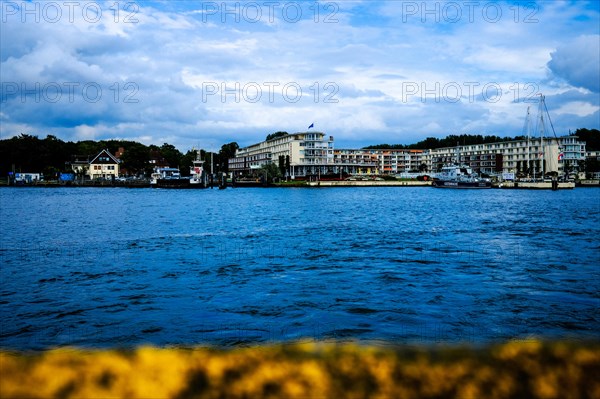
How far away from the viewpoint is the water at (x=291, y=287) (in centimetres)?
1292

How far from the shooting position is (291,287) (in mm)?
18438

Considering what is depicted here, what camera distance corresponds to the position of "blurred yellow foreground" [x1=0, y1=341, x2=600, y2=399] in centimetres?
326

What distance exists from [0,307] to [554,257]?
2594 centimetres

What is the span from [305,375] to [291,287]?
598 inches

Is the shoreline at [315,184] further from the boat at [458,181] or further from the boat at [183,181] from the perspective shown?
the boat at [183,181]

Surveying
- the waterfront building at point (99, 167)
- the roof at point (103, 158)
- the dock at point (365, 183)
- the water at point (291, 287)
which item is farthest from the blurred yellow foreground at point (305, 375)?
the roof at point (103, 158)

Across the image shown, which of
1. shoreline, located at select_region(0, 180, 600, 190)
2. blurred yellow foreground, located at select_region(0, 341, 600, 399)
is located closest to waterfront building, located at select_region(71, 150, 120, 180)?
shoreline, located at select_region(0, 180, 600, 190)

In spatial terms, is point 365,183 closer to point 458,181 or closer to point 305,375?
point 458,181

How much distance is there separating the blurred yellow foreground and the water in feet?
27.7

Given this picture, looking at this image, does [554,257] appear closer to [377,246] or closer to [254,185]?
[377,246]

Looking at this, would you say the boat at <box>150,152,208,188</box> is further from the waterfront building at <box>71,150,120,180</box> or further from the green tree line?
the waterfront building at <box>71,150,120,180</box>

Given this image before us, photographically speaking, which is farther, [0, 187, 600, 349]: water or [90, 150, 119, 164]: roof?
[90, 150, 119, 164]: roof

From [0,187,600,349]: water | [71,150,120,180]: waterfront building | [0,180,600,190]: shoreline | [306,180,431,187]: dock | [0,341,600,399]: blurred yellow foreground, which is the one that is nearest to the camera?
[0,341,600,399]: blurred yellow foreground

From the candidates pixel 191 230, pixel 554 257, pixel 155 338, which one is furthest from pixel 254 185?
pixel 155 338
